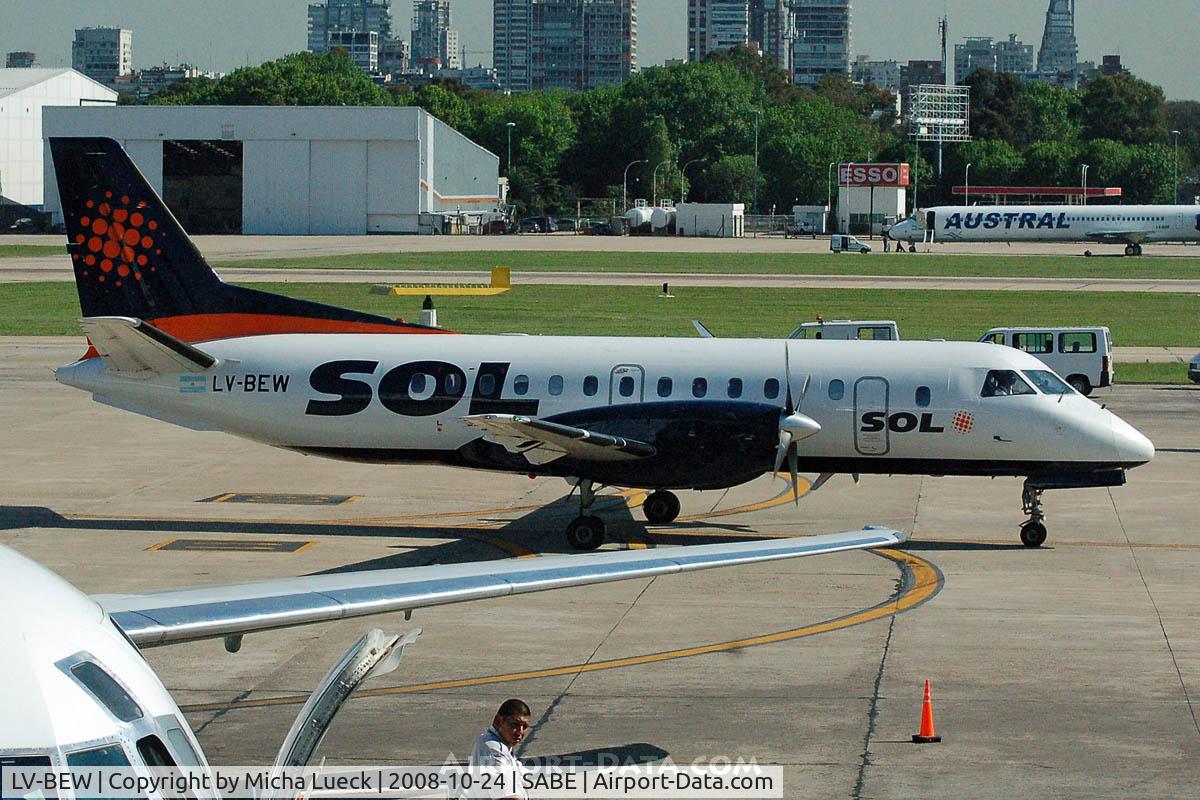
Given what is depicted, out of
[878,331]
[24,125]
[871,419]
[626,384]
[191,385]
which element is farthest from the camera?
[24,125]

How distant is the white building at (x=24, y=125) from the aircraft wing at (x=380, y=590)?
146888 mm

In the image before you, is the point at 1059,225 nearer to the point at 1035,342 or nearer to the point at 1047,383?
the point at 1035,342

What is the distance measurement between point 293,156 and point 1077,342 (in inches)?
4085

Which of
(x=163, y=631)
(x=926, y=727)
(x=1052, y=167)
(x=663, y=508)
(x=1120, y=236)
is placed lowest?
(x=926, y=727)

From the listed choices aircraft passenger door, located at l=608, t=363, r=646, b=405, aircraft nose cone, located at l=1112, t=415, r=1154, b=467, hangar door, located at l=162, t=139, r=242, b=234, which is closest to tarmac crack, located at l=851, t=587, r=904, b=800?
aircraft nose cone, located at l=1112, t=415, r=1154, b=467

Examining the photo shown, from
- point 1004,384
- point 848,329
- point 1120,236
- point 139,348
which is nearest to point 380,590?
point 139,348

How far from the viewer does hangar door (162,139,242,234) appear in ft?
458

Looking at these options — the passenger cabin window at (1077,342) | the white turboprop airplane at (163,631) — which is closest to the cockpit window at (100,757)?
the white turboprop airplane at (163,631)

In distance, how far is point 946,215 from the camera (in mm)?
126312

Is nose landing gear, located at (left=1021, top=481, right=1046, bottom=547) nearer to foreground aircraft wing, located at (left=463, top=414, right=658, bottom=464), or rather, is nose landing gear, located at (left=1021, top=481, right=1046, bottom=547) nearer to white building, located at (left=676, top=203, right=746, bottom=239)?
foreground aircraft wing, located at (left=463, top=414, right=658, bottom=464)

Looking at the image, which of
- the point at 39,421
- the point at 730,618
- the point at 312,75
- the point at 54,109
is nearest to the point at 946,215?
the point at 54,109

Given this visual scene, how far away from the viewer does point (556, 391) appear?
80.7 ft

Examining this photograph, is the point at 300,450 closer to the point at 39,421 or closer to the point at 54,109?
the point at 39,421

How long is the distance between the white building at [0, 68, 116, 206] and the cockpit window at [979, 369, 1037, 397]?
136622 millimetres
